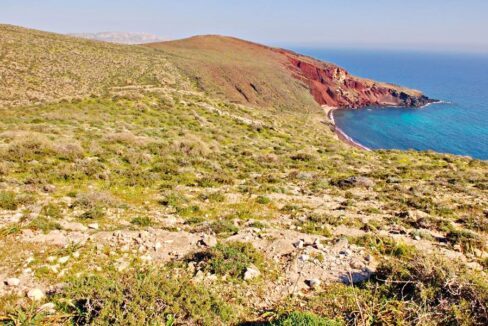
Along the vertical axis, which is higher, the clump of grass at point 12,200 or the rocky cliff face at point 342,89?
the rocky cliff face at point 342,89

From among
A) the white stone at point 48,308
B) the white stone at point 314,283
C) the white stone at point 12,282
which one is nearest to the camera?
the white stone at point 48,308

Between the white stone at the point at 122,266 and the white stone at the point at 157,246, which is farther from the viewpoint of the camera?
the white stone at the point at 157,246

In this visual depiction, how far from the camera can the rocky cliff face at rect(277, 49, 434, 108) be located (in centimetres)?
10531

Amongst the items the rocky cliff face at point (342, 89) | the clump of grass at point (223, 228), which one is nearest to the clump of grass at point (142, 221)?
the clump of grass at point (223, 228)

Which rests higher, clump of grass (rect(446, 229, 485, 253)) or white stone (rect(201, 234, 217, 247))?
clump of grass (rect(446, 229, 485, 253))

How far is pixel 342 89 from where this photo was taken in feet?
371

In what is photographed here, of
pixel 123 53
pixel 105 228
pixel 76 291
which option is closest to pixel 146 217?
pixel 105 228

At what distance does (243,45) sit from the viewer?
112188 millimetres

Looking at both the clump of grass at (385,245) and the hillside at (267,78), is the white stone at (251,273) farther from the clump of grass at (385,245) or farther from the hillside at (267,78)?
the hillside at (267,78)

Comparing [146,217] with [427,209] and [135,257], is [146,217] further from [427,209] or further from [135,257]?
[427,209]

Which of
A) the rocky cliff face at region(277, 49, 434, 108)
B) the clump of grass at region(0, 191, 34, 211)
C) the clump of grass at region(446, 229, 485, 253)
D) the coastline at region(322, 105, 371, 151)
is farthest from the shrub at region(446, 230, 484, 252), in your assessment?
the rocky cliff face at region(277, 49, 434, 108)

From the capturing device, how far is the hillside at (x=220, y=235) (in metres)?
5.64

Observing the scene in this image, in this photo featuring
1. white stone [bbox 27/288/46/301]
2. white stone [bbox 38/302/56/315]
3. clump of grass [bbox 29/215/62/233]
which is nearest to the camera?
white stone [bbox 38/302/56/315]

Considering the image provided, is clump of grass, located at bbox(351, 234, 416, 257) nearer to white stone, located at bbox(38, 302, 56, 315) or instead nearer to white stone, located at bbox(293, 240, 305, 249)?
white stone, located at bbox(293, 240, 305, 249)
